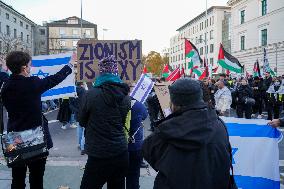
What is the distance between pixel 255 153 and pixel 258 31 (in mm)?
43605

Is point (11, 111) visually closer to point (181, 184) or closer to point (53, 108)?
point (181, 184)

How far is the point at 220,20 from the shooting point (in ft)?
228

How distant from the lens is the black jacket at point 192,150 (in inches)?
86.6

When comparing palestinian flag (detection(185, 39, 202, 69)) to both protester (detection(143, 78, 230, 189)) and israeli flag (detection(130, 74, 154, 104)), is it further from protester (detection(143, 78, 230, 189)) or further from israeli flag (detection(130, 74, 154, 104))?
protester (detection(143, 78, 230, 189))

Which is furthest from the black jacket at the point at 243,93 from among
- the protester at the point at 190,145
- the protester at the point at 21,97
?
the protester at the point at 190,145

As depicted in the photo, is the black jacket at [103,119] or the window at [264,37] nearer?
the black jacket at [103,119]

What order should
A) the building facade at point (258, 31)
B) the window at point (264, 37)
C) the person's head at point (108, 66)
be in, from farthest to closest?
the window at point (264, 37) < the building facade at point (258, 31) < the person's head at point (108, 66)

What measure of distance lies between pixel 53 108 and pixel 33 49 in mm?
48974

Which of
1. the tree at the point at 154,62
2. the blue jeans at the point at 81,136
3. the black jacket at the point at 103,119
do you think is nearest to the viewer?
the black jacket at the point at 103,119

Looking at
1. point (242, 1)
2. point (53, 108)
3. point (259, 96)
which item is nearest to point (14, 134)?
point (259, 96)

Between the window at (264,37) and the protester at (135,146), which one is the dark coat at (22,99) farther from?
the window at (264,37)

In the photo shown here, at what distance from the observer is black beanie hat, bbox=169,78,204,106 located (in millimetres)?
2283

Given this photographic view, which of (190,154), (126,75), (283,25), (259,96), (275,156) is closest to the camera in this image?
(190,154)

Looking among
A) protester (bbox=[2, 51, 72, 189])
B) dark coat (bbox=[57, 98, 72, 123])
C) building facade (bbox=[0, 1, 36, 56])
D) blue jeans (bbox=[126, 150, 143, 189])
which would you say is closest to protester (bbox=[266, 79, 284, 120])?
dark coat (bbox=[57, 98, 72, 123])
